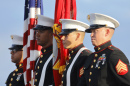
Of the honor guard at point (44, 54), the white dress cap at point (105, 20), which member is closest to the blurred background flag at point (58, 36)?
the honor guard at point (44, 54)

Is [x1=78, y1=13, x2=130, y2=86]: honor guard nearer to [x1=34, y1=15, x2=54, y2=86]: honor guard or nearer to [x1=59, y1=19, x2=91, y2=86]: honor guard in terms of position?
[x1=59, y1=19, x2=91, y2=86]: honor guard

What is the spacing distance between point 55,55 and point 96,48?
1859 mm

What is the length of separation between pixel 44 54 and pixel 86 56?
1.90m

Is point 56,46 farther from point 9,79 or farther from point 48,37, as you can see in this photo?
point 9,79

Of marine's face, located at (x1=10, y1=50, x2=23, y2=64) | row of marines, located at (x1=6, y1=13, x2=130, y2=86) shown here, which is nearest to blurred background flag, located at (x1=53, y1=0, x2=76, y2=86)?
row of marines, located at (x1=6, y1=13, x2=130, y2=86)

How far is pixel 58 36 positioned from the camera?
8.63m

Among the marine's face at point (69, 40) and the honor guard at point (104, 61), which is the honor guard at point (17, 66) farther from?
the honor guard at point (104, 61)

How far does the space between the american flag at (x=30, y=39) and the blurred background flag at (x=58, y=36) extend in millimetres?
1392

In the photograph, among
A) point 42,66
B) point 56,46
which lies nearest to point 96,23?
point 56,46

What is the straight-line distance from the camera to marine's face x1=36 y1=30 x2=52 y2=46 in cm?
905

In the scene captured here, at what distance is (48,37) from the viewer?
9133 millimetres

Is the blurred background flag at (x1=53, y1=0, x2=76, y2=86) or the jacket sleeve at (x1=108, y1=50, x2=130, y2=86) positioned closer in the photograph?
the jacket sleeve at (x1=108, y1=50, x2=130, y2=86)

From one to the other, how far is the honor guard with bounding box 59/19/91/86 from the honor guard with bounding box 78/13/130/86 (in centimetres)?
41

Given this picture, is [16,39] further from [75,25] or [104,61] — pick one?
[104,61]
